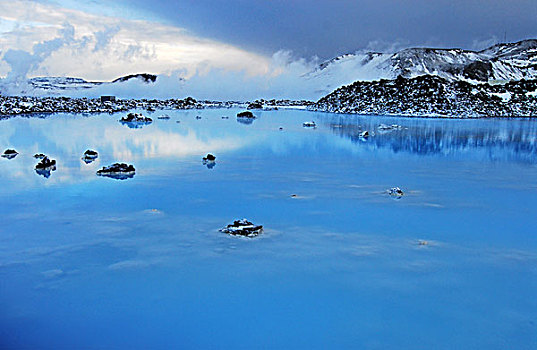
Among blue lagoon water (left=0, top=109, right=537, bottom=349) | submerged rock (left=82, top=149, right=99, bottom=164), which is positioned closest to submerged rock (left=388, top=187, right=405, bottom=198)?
blue lagoon water (left=0, top=109, right=537, bottom=349)

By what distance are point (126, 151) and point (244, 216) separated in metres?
15.8

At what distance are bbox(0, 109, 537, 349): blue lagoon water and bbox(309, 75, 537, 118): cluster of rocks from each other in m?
55.5

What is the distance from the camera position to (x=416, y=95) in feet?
241

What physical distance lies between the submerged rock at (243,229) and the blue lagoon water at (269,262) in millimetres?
317

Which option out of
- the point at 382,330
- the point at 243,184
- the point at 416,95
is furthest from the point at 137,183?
the point at 416,95

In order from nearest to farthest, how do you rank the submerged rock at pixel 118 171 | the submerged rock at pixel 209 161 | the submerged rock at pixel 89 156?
the submerged rock at pixel 118 171
the submerged rock at pixel 209 161
the submerged rock at pixel 89 156

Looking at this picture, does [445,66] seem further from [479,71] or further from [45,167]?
[45,167]

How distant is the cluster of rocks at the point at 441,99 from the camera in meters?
68.7

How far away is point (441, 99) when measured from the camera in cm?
7019

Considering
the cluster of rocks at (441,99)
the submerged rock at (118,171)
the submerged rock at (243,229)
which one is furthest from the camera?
the cluster of rocks at (441,99)

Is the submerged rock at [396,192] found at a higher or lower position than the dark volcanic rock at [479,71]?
lower

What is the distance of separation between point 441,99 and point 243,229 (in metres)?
68.5

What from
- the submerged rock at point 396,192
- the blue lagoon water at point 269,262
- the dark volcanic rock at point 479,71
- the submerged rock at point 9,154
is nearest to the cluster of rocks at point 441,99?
the dark volcanic rock at point 479,71

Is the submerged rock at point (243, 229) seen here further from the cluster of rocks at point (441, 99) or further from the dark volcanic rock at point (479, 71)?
the dark volcanic rock at point (479, 71)
